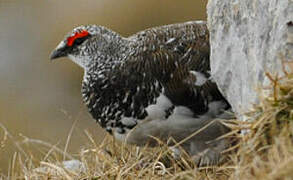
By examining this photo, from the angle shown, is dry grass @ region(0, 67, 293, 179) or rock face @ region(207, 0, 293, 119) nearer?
dry grass @ region(0, 67, 293, 179)

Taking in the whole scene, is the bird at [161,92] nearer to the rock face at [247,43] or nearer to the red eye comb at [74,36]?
the red eye comb at [74,36]

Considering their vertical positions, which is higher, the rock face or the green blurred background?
the rock face

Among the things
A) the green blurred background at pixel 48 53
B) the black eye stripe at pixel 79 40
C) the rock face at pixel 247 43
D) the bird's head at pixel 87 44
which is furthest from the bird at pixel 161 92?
the green blurred background at pixel 48 53

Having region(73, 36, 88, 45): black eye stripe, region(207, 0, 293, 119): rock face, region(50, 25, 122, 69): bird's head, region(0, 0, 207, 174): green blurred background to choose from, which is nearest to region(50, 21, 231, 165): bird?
region(50, 25, 122, 69): bird's head

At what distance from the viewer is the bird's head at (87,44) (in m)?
4.66

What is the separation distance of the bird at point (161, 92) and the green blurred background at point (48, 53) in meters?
3.14

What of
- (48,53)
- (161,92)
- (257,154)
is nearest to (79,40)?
(161,92)

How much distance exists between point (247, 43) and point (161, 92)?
38.9 inches

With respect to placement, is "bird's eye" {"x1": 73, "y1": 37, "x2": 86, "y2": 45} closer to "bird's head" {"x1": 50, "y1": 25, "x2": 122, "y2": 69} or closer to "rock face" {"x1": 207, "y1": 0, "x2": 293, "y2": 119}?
"bird's head" {"x1": 50, "y1": 25, "x2": 122, "y2": 69}

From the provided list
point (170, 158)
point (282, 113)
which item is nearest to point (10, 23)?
point (170, 158)

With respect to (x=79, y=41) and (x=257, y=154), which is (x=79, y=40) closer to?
(x=79, y=41)

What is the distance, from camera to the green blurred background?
7980 mm

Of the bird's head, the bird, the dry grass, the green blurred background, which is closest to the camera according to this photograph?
the dry grass

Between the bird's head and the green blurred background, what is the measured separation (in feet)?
9.24
